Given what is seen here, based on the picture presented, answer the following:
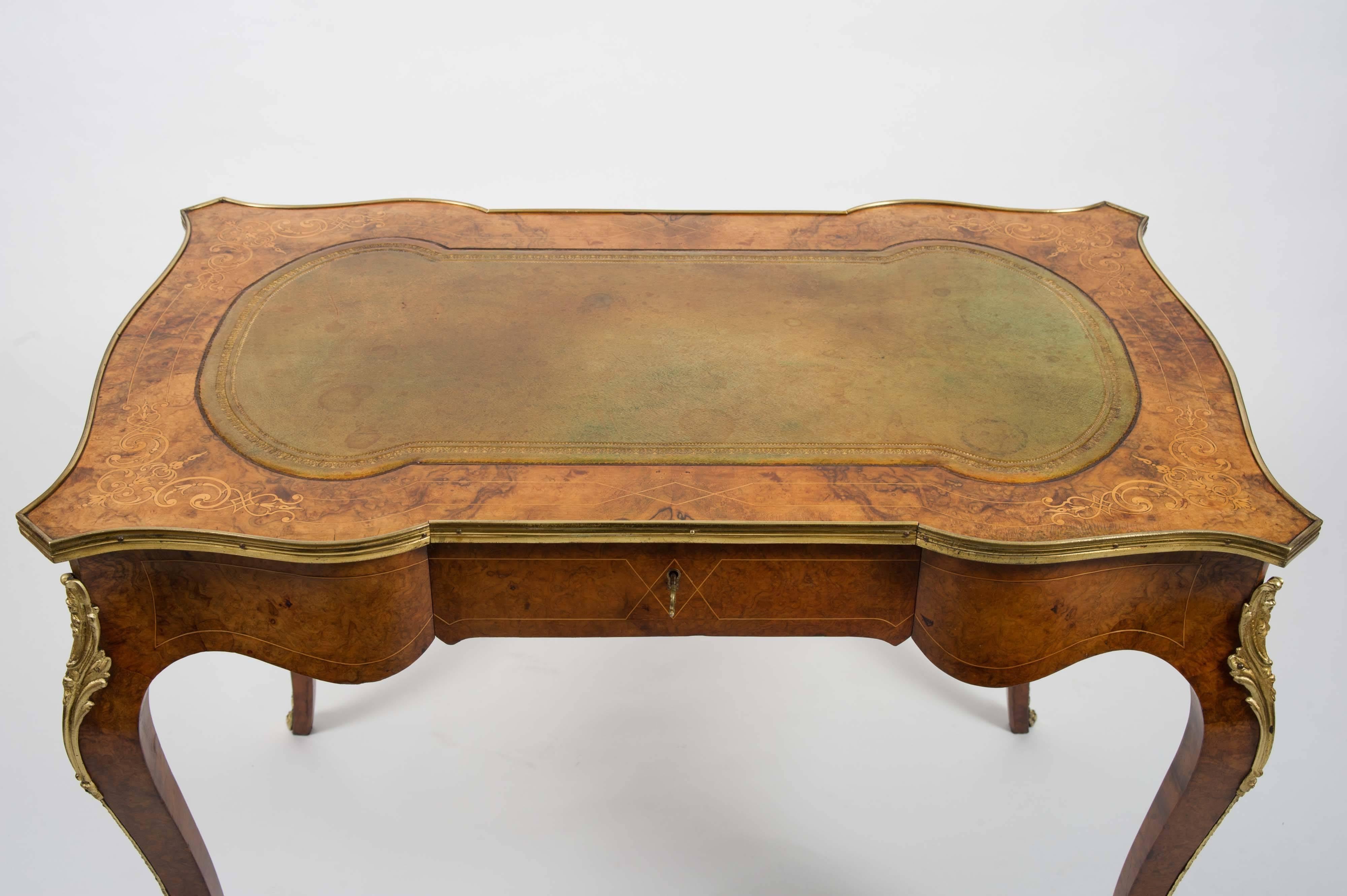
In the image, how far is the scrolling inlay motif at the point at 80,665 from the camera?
2650mm

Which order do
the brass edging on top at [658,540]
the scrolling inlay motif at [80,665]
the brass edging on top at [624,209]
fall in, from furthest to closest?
1. the brass edging on top at [624,209]
2. the scrolling inlay motif at [80,665]
3. the brass edging on top at [658,540]

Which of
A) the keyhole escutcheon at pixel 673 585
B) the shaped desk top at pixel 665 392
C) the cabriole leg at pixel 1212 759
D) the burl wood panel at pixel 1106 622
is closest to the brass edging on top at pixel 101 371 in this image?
the shaped desk top at pixel 665 392

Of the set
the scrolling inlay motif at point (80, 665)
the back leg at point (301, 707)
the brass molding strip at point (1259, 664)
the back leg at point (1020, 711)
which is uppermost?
the brass molding strip at point (1259, 664)

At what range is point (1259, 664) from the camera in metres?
2.75

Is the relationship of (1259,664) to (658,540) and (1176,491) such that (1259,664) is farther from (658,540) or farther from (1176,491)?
(658,540)

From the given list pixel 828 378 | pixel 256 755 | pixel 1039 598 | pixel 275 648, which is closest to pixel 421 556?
pixel 275 648

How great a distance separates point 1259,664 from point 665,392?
129 centimetres

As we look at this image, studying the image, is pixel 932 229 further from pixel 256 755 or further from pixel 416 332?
pixel 256 755

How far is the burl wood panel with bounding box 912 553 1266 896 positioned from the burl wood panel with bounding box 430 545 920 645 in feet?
0.35

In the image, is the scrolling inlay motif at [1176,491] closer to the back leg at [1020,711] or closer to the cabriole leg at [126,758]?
the back leg at [1020,711]

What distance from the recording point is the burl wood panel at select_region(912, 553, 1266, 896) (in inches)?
104

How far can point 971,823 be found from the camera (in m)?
3.62

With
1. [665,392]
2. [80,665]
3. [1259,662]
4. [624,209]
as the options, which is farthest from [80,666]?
[1259,662]

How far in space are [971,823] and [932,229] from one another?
1.52 meters
